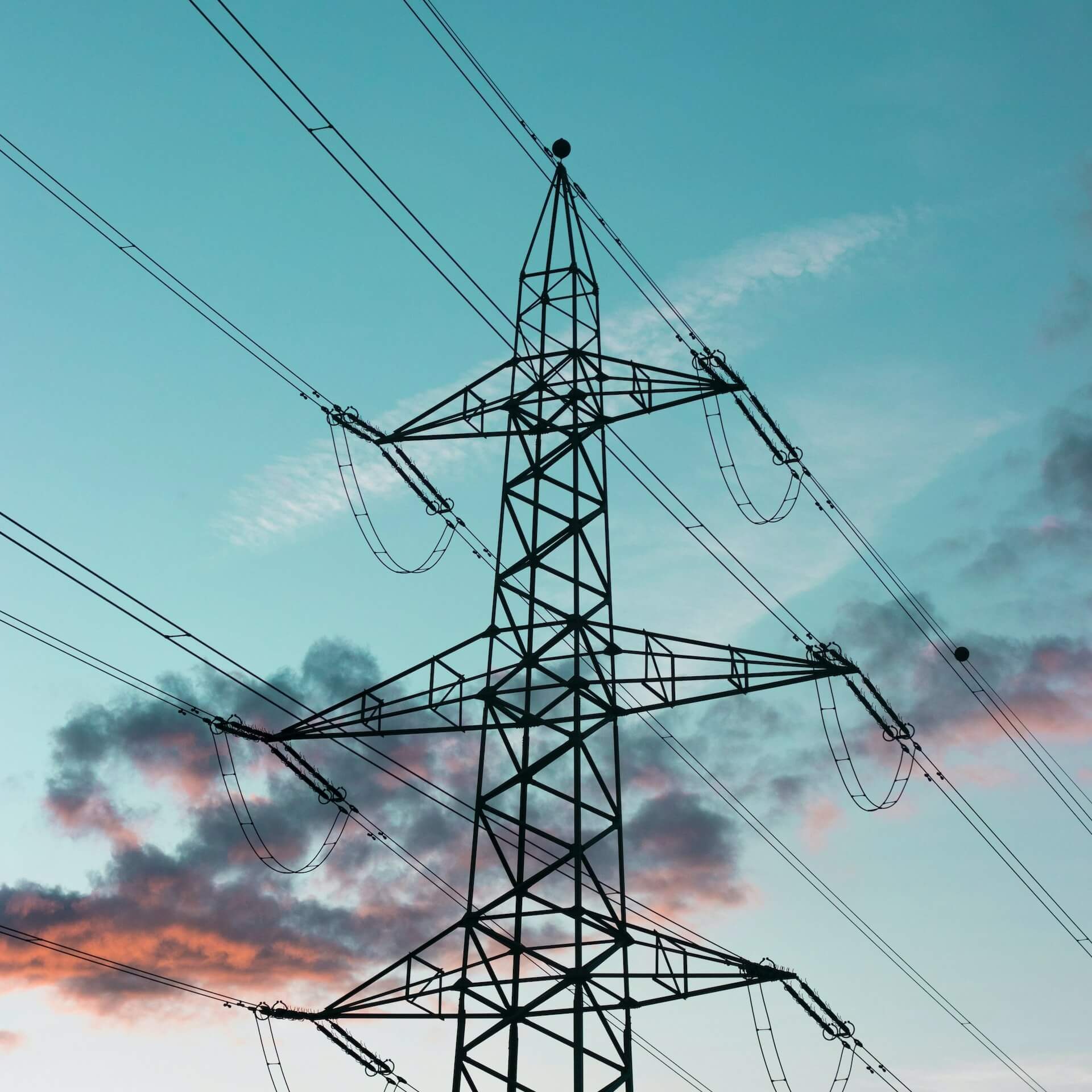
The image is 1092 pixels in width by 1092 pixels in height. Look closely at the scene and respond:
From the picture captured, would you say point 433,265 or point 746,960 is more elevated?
point 433,265

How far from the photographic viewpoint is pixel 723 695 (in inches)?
892

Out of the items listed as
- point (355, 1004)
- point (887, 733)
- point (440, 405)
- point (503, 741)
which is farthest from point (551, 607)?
point (887, 733)

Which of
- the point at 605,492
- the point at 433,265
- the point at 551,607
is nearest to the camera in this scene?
the point at 551,607

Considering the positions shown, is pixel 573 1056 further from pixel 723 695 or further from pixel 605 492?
pixel 605 492

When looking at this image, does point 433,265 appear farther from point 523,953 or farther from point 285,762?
point 523,953

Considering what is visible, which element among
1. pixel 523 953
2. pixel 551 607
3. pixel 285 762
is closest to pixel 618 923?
pixel 523 953

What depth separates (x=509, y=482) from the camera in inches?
979

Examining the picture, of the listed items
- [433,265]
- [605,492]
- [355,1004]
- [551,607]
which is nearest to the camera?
[355,1004]

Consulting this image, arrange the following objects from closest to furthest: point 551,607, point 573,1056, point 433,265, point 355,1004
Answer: point 573,1056
point 355,1004
point 551,607
point 433,265

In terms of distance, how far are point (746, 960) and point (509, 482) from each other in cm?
910

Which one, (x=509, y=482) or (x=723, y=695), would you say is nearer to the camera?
(x=723, y=695)

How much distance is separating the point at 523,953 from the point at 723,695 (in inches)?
207

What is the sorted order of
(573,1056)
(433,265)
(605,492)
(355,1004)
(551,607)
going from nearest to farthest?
1. (573,1056)
2. (355,1004)
3. (551,607)
4. (605,492)
5. (433,265)

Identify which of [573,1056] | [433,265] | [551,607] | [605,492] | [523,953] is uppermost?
[433,265]
